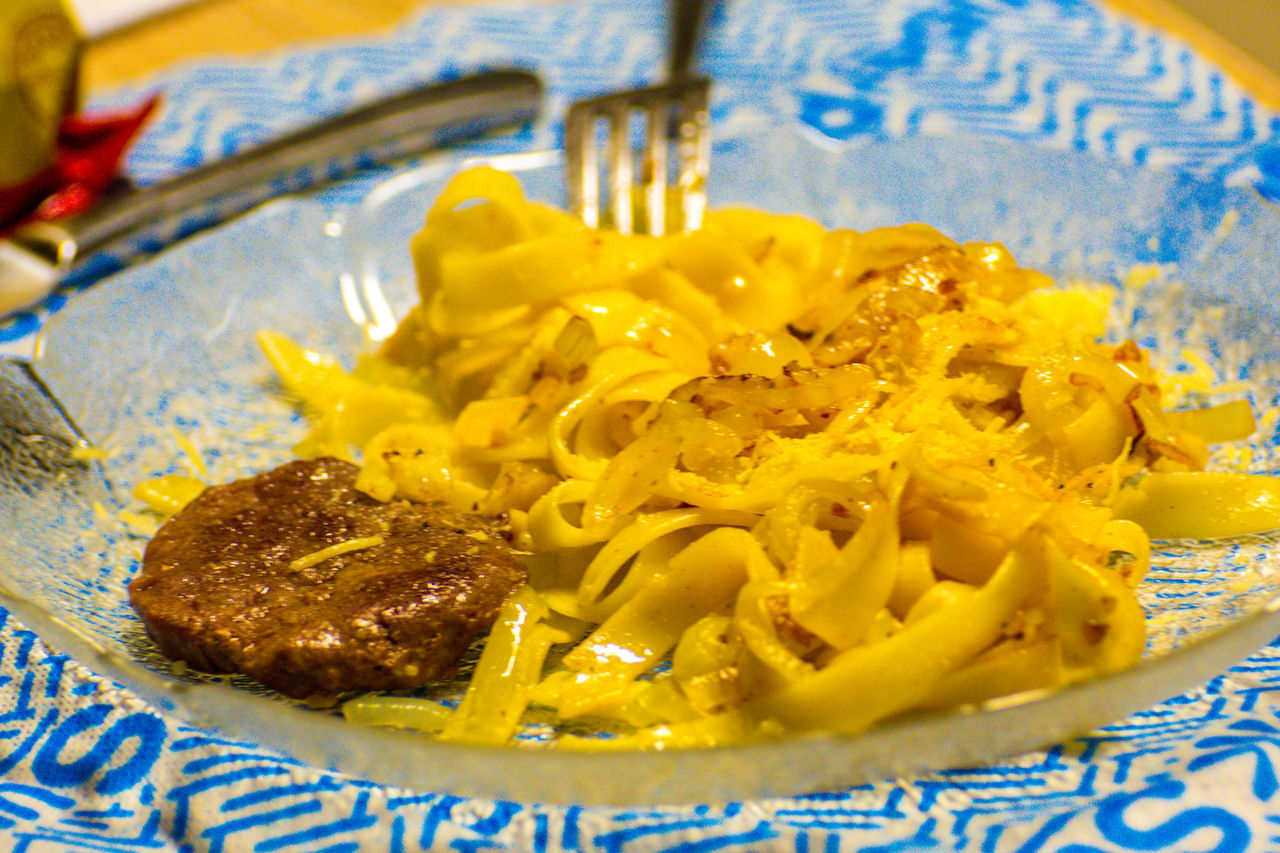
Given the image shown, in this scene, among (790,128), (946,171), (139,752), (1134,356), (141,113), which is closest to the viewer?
(139,752)

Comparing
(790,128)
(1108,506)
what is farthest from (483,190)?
(1108,506)

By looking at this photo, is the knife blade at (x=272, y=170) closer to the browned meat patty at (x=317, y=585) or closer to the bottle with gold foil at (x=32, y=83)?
the bottle with gold foil at (x=32, y=83)

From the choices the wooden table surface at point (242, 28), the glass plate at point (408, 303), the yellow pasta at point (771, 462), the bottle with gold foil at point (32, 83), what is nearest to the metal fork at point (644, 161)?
the glass plate at point (408, 303)

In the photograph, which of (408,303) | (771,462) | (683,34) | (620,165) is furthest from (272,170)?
(771,462)

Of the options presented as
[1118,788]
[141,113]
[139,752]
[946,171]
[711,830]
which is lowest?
[139,752]

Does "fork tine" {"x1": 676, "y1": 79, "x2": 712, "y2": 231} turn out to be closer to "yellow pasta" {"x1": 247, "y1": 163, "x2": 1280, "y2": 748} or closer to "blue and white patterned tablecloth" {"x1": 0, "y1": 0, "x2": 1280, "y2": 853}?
"yellow pasta" {"x1": 247, "y1": 163, "x2": 1280, "y2": 748}

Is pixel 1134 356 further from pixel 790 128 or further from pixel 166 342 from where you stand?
pixel 166 342
